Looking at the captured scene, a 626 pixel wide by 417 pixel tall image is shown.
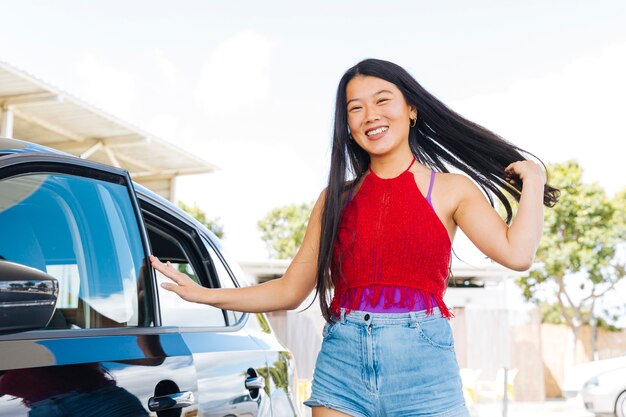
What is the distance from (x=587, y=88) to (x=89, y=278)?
6713 centimetres

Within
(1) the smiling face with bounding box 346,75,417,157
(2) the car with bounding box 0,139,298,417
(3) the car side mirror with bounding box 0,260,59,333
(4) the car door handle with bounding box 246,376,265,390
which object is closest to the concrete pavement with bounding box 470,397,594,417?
(4) the car door handle with bounding box 246,376,265,390

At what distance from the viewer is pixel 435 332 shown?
8.07 ft

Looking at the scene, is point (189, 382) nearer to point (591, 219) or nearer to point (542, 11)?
point (591, 219)

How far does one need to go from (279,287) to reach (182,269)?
36.6 inches

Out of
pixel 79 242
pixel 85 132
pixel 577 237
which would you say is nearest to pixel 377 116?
pixel 79 242

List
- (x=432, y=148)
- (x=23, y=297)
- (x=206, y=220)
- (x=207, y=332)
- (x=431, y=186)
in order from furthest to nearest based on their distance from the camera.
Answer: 1. (x=206, y=220)
2. (x=207, y=332)
3. (x=432, y=148)
4. (x=431, y=186)
5. (x=23, y=297)

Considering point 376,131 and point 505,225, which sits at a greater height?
point 376,131

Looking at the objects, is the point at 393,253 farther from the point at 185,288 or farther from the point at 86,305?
the point at 86,305

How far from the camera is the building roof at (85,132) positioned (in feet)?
42.8

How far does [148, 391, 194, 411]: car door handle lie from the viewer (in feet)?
7.97

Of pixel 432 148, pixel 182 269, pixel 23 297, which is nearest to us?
pixel 23 297

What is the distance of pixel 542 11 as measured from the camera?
43.2 metres

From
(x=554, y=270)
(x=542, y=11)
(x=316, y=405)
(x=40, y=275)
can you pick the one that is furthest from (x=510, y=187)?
(x=542, y=11)

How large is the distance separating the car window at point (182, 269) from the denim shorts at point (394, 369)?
0.75m
